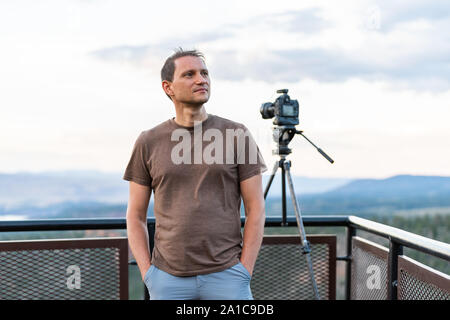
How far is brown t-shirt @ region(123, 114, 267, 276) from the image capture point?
1.87 m

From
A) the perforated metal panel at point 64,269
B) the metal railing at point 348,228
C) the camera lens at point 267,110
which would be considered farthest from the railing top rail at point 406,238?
the perforated metal panel at point 64,269

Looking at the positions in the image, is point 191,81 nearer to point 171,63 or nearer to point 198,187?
point 171,63

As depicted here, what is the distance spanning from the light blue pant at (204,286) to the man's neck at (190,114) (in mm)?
581

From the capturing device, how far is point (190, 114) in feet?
6.53

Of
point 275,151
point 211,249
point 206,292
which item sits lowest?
point 206,292

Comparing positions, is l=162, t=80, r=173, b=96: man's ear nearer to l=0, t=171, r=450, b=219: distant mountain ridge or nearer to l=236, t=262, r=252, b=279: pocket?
l=236, t=262, r=252, b=279: pocket

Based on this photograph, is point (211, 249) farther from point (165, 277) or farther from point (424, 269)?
point (424, 269)

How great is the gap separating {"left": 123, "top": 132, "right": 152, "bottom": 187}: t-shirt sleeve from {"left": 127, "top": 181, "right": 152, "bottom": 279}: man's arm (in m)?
0.03

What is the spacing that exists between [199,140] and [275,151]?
1435 mm

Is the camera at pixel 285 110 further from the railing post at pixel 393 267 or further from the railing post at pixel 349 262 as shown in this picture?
the railing post at pixel 393 267

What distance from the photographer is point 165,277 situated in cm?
191

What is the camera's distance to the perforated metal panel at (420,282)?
2174 mm

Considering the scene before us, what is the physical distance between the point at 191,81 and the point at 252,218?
591 mm
